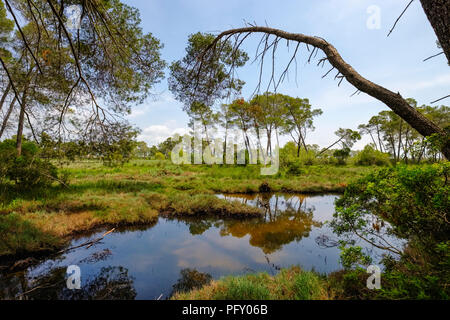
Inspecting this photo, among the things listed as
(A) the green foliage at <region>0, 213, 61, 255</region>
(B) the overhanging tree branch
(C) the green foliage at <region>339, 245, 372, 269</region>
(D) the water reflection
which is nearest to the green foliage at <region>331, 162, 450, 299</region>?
(C) the green foliage at <region>339, 245, 372, 269</region>

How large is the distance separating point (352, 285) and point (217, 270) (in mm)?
2667

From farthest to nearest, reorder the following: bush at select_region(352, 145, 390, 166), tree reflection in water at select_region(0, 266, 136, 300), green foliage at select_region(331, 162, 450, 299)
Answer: bush at select_region(352, 145, 390, 166)
tree reflection in water at select_region(0, 266, 136, 300)
green foliage at select_region(331, 162, 450, 299)

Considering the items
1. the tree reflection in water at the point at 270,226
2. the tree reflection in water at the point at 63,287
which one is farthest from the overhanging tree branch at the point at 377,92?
the tree reflection in water at the point at 63,287

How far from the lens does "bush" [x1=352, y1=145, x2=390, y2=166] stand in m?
30.4

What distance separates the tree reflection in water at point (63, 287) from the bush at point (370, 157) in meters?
37.3

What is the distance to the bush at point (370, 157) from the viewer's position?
30352 mm

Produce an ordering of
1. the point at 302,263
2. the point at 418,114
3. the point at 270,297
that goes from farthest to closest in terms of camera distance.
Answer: the point at 302,263, the point at 270,297, the point at 418,114

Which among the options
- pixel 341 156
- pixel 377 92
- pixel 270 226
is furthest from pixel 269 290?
pixel 341 156

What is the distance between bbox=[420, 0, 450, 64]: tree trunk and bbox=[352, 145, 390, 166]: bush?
36386 millimetres

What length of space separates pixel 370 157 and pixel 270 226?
110 ft

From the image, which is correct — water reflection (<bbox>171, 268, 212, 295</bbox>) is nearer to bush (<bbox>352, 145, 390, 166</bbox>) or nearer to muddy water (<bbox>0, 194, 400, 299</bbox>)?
muddy water (<bbox>0, 194, 400, 299</bbox>)
